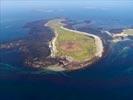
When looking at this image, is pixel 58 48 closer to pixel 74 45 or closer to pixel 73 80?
pixel 74 45

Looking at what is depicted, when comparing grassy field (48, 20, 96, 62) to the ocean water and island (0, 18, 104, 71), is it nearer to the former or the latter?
island (0, 18, 104, 71)

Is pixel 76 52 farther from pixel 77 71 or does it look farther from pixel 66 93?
pixel 66 93

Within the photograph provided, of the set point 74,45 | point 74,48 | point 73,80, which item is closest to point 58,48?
point 74,48

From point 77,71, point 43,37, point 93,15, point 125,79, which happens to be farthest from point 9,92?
point 93,15

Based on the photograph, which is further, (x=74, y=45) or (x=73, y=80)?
(x=74, y=45)

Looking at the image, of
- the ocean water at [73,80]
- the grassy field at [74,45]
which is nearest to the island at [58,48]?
the grassy field at [74,45]

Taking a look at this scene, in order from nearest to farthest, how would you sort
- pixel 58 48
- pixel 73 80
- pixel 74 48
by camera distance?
pixel 73 80 < pixel 58 48 < pixel 74 48

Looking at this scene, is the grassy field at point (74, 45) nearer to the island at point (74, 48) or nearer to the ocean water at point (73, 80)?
the island at point (74, 48)

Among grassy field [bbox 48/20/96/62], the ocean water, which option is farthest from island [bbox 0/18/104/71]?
the ocean water
